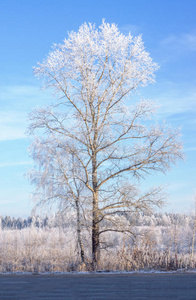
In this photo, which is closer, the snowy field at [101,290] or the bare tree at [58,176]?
the snowy field at [101,290]

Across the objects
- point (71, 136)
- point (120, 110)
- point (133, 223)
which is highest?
point (120, 110)

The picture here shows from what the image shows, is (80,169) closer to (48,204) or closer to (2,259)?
(48,204)

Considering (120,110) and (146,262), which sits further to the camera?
(120,110)

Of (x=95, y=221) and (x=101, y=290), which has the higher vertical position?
(x=95, y=221)

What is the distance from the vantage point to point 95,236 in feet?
51.1

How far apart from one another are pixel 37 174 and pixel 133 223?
14.5 ft

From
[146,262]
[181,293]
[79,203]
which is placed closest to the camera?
[181,293]

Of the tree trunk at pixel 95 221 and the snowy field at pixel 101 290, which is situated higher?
the tree trunk at pixel 95 221

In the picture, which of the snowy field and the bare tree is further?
the bare tree

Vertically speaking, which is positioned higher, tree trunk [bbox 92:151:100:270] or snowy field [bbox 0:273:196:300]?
tree trunk [bbox 92:151:100:270]

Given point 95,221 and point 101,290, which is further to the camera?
point 95,221

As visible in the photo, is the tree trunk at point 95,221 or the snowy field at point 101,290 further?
the tree trunk at point 95,221

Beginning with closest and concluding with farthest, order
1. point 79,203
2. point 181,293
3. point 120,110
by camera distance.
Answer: point 181,293 → point 79,203 → point 120,110

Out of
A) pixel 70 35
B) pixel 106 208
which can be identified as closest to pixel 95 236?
pixel 106 208
